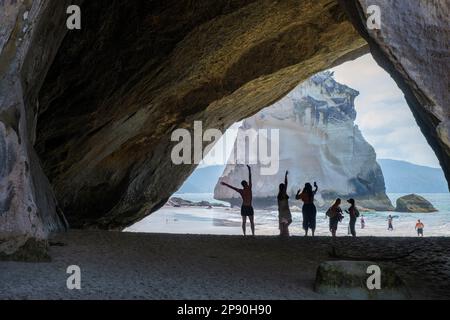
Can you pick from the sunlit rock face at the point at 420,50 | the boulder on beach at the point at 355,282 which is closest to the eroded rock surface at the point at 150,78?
the sunlit rock face at the point at 420,50

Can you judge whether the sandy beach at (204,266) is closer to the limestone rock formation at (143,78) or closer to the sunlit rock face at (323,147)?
the limestone rock formation at (143,78)

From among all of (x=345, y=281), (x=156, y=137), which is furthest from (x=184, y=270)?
(x=156, y=137)

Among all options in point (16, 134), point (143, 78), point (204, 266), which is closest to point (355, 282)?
point (204, 266)

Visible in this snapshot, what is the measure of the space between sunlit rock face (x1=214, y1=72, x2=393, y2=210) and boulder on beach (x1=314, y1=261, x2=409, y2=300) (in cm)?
6098

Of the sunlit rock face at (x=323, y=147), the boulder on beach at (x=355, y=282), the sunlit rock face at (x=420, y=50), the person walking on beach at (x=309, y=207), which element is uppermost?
the sunlit rock face at (x=323, y=147)

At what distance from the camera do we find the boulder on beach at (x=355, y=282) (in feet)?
16.1

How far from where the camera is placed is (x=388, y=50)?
593 cm

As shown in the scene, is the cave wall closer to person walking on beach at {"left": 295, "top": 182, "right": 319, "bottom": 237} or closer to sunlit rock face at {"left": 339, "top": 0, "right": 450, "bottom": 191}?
sunlit rock face at {"left": 339, "top": 0, "right": 450, "bottom": 191}

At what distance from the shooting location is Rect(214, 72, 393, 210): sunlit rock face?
6631 cm

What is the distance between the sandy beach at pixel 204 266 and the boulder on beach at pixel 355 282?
16 cm

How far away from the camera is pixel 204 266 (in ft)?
20.6

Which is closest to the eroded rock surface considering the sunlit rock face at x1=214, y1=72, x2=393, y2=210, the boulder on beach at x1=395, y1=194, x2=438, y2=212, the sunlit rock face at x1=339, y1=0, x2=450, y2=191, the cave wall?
the cave wall

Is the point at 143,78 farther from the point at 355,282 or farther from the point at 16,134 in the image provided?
the point at 355,282

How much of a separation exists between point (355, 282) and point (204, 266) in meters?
2.01
